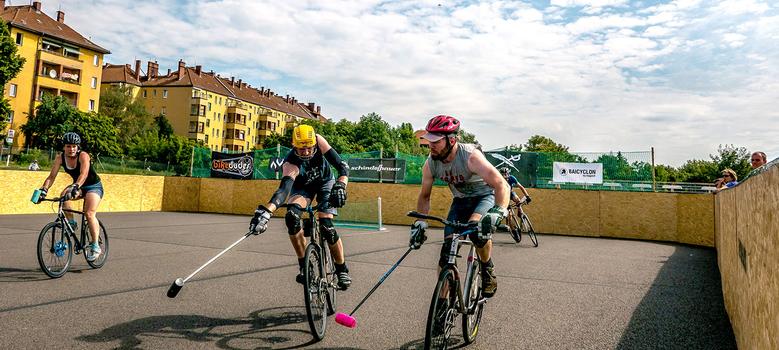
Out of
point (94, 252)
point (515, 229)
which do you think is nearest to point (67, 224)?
point (94, 252)

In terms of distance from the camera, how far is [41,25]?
63969 mm

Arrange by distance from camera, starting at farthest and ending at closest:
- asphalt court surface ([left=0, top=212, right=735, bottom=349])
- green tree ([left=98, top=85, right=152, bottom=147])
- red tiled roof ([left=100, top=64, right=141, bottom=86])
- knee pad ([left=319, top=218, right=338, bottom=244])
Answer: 1. red tiled roof ([left=100, top=64, right=141, bottom=86])
2. green tree ([left=98, top=85, right=152, bottom=147])
3. knee pad ([left=319, top=218, right=338, bottom=244])
4. asphalt court surface ([left=0, top=212, right=735, bottom=349])

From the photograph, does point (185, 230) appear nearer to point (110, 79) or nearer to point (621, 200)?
point (621, 200)

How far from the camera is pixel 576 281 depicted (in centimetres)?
746

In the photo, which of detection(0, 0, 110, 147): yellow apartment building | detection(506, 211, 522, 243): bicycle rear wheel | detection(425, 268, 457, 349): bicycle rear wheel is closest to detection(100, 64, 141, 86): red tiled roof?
detection(0, 0, 110, 147): yellow apartment building

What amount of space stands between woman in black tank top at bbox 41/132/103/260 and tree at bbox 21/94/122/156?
55.1 metres

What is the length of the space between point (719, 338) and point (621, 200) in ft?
39.5

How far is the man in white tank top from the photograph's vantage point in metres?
3.79

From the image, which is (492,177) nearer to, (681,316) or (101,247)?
(681,316)

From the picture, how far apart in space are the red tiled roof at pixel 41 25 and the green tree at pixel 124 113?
10.4 meters

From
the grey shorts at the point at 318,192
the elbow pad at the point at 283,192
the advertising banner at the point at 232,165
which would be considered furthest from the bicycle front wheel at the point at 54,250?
the advertising banner at the point at 232,165

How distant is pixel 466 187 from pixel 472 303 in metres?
0.99

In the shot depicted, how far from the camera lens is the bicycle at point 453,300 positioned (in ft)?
11.1

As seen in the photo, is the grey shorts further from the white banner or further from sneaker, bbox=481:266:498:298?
the white banner
